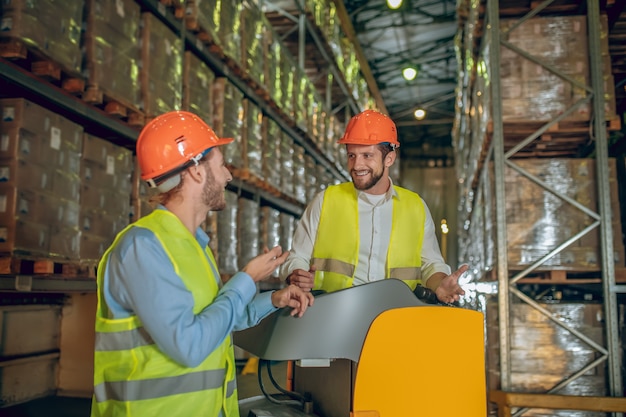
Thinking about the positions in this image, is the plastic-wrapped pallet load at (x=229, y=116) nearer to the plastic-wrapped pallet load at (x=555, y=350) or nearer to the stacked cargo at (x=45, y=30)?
the stacked cargo at (x=45, y=30)

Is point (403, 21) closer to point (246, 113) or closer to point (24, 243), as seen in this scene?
point (246, 113)

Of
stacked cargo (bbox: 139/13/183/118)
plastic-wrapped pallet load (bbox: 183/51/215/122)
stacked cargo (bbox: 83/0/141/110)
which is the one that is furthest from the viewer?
plastic-wrapped pallet load (bbox: 183/51/215/122)

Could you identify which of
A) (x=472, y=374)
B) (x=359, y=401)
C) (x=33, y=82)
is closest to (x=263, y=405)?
(x=359, y=401)

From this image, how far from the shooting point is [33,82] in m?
3.87

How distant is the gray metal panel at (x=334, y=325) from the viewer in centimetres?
214

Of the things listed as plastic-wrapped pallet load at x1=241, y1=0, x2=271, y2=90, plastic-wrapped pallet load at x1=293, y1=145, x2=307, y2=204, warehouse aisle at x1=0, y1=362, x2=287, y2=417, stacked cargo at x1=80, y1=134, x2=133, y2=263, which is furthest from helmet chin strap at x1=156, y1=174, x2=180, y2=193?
plastic-wrapped pallet load at x1=293, y1=145, x2=307, y2=204

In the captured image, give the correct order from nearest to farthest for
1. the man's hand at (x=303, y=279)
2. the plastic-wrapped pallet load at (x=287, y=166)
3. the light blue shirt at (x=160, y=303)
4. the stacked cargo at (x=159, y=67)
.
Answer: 1. the light blue shirt at (x=160, y=303)
2. the man's hand at (x=303, y=279)
3. the stacked cargo at (x=159, y=67)
4. the plastic-wrapped pallet load at (x=287, y=166)

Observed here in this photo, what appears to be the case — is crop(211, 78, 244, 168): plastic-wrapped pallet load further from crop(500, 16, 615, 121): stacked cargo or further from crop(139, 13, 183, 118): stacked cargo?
crop(500, 16, 615, 121): stacked cargo

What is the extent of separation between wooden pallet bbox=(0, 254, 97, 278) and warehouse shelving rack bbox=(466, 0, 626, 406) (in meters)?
3.63

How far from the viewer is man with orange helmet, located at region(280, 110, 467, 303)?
322cm

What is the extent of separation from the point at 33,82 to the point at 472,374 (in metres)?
3.14

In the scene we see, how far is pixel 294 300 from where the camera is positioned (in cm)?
219

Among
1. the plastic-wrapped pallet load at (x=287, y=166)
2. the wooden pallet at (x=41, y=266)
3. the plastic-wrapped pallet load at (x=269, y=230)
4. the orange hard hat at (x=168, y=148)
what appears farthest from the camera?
the plastic-wrapped pallet load at (x=287, y=166)

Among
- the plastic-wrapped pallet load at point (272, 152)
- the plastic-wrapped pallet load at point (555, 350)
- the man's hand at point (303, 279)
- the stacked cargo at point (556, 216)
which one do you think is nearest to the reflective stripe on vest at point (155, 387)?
the man's hand at point (303, 279)
